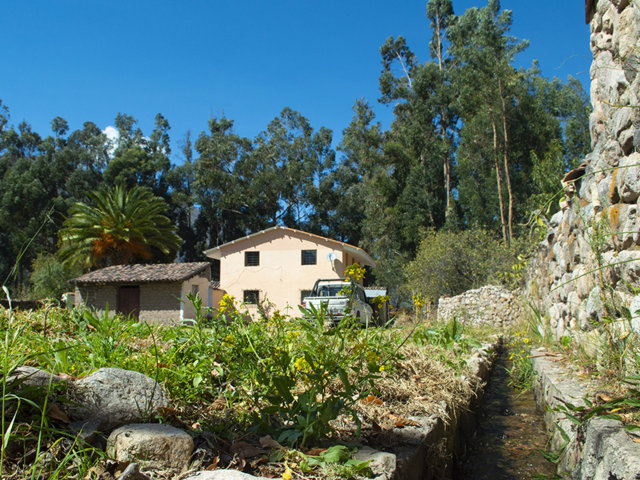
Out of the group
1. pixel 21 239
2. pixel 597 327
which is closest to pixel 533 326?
pixel 597 327

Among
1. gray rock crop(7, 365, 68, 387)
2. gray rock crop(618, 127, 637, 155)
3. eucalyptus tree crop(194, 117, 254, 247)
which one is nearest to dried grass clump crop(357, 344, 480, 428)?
gray rock crop(7, 365, 68, 387)

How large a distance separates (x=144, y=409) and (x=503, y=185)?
2796 centimetres

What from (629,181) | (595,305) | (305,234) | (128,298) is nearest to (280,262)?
(305,234)

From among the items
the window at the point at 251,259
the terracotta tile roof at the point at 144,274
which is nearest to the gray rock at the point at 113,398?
the terracotta tile roof at the point at 144,274

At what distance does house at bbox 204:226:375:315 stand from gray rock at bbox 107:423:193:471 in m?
25.1

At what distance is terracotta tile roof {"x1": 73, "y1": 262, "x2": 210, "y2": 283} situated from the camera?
25938mm

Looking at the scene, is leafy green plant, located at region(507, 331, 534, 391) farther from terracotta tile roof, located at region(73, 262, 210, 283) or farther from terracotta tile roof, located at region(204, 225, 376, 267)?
terracotta tile roof, located at region(73, 262, 210, 283)

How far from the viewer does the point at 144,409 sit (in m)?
2.29

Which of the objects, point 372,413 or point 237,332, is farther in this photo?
point 237,332

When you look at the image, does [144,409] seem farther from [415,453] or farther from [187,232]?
[187,232]

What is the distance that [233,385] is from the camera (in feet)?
9.98

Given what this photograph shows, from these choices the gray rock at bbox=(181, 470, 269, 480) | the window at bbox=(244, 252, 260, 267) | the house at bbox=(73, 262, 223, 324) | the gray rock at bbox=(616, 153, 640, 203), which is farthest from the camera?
the window at bbox=(244, 252, 260, 267)

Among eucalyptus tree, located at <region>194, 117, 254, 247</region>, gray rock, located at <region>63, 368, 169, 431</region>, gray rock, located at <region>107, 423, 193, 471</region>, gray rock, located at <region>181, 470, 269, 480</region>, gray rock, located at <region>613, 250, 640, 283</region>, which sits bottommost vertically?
gray rock, located at <region>181, 470, 269, 480</region>

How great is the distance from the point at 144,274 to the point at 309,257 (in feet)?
30.9
